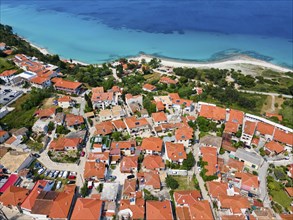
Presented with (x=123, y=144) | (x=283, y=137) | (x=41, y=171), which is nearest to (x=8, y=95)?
(x=41, y=171)

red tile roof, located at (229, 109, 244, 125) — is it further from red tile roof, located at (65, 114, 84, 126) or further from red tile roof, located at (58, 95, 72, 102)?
red tile roof, located at (58, 95, 72, 102)

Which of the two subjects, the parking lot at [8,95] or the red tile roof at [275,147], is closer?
the red tile roof at [275,147]

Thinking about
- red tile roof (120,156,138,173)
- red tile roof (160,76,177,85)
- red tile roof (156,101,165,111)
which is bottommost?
red tile roof (120,156,138,173)

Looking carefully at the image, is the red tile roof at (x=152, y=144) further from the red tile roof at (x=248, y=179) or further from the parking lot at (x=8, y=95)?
the parking lot at (x=8, y=95)

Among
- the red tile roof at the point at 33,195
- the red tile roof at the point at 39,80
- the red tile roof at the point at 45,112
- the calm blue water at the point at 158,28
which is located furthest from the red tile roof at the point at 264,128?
the calm blue water at the point at 158,28

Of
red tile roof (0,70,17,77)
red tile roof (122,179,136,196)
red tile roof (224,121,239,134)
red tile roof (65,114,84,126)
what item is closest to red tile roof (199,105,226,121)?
red tile roof (224,121,239,134)
